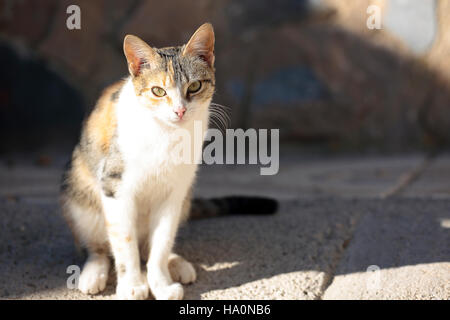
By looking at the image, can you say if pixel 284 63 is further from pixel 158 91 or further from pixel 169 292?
pixel 169 292

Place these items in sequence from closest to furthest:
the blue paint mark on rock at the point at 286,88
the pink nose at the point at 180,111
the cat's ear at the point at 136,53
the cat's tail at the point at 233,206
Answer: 1. the pink nose at the point at 180,111
2. the cat's ear at the point at 136,53
3. the cat's tail at the point at 233,206
4. the blue paint mark on rock at the point at 286,88

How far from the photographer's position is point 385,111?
548 cm

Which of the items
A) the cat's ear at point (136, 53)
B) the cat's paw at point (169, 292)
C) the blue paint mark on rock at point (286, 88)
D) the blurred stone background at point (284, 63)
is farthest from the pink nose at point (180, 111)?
the blue paint mark on rock at point (286, 88)

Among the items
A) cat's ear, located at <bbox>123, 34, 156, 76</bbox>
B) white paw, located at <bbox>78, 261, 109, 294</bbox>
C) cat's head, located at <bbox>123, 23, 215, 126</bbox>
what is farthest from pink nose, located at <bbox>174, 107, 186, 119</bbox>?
white paw, located at <bbox>78, 261, 109, 294</bbox>

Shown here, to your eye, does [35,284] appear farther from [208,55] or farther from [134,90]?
[208,55]

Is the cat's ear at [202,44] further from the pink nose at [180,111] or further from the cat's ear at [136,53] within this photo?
the pink nose at [180,111]

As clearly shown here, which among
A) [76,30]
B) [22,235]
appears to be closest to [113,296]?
[22,235]

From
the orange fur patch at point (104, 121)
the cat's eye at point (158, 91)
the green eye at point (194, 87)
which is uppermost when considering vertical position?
the green eye at point (194, 87)

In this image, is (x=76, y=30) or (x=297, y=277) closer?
(x=297, y=277)

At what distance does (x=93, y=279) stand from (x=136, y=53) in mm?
1060

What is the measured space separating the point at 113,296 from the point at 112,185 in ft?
1.70

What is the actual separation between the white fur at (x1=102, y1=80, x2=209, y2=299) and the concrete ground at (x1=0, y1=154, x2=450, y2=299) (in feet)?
0.51

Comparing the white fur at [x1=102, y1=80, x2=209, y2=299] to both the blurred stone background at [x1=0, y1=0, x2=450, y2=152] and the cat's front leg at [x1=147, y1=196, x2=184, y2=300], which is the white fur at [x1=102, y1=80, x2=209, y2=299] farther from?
the blurred stone background at [x1=0, y1=0, x2=450, y2=152]

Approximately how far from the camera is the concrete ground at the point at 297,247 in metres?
2.41
